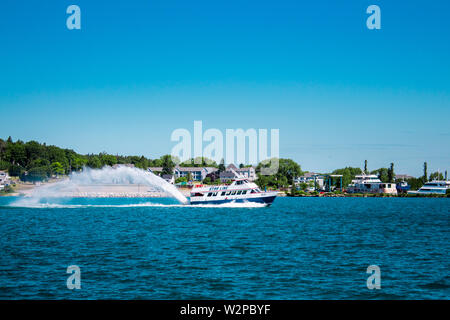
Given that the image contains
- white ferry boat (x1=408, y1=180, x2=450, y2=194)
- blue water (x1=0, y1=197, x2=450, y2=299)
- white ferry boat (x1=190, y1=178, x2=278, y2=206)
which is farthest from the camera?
white ferry boat (x1=408, y1=180, x2=450, y2=194)

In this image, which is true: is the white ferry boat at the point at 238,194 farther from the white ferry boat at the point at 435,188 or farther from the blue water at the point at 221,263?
the white ferry boat at the point at 435,188

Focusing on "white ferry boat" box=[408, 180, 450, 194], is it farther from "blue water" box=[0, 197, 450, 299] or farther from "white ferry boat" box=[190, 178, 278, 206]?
"blue water" box=[0, 197, 450, 299]

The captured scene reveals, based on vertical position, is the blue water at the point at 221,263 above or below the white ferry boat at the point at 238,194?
below

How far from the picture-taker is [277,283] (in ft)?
74.1

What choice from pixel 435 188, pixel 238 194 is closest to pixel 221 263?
pixel 238 194

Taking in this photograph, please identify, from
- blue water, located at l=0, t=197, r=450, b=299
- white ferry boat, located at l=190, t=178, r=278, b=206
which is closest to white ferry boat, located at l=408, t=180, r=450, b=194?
white ferry boat, located at l=190, t=178, r=278, b=206

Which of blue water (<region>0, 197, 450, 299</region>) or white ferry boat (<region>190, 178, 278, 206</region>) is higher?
white ferry boat (<region>190, 178, 278, 206</region>)

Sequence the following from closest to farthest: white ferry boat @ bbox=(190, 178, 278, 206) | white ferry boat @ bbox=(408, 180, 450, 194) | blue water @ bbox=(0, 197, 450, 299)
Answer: blue water @ bbox=(0, 197, 450, 299)
white ferry boat @ bbox=(190, 178, 278, 206)
white ferry boat @ bbox=(408, 180, 450, 194)

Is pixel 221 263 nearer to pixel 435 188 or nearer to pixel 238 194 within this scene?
pixel 238 194

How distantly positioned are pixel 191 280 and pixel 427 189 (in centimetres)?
18592

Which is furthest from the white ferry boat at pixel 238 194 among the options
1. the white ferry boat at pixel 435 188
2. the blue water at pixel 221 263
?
the white ferry boat at pixel 435 188
